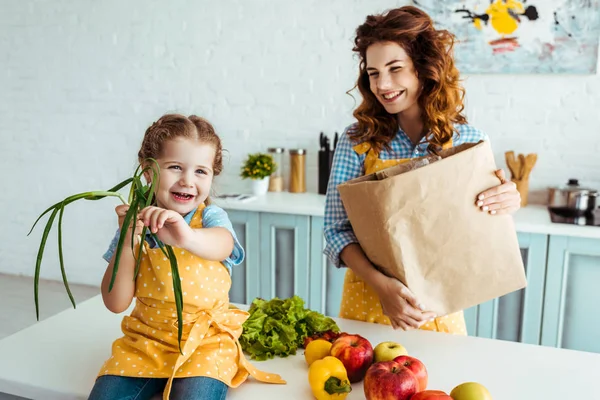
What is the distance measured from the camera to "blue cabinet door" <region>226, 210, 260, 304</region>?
303 cm

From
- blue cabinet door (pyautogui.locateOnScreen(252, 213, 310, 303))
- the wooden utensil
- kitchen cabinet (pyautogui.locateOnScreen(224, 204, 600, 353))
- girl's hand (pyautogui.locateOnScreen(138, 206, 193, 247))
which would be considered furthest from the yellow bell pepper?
the wooden utensil

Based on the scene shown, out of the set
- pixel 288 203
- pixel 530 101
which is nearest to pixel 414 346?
pixel 288 203

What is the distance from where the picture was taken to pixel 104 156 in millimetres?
3889

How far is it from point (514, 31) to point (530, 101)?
1.20ft

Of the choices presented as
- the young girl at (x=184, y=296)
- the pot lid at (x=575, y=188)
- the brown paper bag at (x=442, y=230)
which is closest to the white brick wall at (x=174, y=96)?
the pot lid at (x=575, y=188)

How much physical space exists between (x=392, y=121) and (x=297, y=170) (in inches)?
65.3

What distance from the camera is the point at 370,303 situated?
1.67m

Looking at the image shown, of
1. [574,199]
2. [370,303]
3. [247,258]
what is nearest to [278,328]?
[370,303]

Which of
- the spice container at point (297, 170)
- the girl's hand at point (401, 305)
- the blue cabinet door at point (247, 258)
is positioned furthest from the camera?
the spice container at point (297, 170)

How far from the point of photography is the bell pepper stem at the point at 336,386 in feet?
3.62

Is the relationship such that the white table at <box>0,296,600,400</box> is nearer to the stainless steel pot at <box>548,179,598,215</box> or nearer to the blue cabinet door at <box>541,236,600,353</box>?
the blue cabinet door at <box>541,236,600,353</box>

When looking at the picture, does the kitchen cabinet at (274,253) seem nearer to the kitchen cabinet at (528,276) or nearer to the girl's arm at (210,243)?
the kitchen cabinet at (528,276)

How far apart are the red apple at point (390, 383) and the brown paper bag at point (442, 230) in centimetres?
29

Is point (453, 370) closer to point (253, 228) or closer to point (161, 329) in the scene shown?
point (161, 329)
